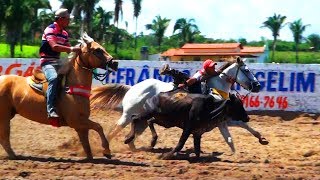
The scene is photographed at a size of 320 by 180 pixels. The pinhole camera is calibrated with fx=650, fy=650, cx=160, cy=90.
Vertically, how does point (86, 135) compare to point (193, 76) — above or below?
below

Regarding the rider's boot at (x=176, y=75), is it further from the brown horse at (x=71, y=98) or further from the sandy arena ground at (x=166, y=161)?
the brown horse at (x=71, y=98)

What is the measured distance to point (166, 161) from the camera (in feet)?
33.2

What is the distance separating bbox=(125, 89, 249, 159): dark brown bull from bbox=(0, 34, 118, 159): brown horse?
A: 41.6 inches

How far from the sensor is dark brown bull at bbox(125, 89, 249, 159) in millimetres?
10625

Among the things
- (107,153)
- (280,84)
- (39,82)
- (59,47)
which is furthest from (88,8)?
(107,153)

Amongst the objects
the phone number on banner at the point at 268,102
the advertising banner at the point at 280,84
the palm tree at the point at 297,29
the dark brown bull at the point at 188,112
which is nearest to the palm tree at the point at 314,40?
the palm tree at the point at 297,29

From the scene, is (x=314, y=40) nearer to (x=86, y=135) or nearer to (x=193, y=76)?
(x=193, y=76)

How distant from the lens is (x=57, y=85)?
9766 millimetres

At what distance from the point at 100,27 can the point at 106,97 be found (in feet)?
206

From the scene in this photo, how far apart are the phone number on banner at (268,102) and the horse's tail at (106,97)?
8123 millimetres

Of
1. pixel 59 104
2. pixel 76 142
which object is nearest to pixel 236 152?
pixel 76 142

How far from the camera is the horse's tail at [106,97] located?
1182 cm

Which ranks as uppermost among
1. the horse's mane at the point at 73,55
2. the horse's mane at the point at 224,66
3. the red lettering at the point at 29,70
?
the horse's mane at the point at 73,55

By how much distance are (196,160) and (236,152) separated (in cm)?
185
